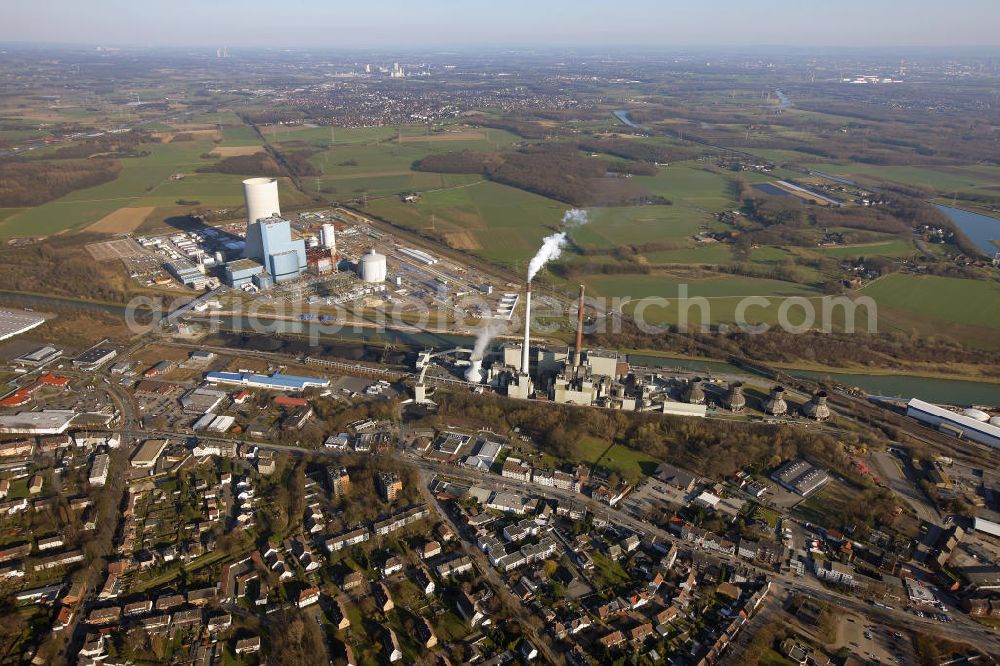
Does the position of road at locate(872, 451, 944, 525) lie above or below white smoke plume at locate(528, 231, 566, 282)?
below

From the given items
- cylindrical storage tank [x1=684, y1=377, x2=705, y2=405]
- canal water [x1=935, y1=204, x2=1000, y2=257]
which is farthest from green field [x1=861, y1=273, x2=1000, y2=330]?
cylindrical storage tank [x1=684, y1=377, x2=705, y2=405]

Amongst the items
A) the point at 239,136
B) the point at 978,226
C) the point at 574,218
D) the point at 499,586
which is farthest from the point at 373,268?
the point at 239,136

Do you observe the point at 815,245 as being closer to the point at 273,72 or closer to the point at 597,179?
the point at 597,179

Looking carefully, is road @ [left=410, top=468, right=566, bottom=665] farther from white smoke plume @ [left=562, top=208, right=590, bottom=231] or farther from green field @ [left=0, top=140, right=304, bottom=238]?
green field @ [left=0, top=140, right=304, bottom=238]

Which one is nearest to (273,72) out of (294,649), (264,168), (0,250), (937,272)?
(264,168)

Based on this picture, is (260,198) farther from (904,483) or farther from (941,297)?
(941,297)

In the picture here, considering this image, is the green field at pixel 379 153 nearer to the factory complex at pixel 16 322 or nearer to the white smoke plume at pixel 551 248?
the white smoke plume at pixel 551 248

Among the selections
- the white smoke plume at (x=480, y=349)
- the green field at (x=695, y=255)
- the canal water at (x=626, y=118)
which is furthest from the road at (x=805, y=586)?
the canal water at (x=626, y=118)
